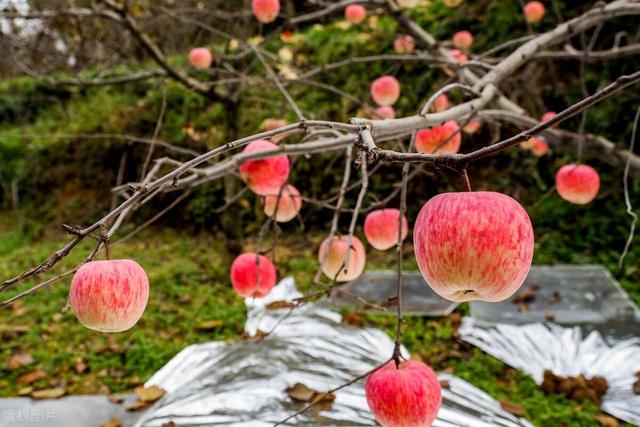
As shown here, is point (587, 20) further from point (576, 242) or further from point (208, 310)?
point (208, 310)

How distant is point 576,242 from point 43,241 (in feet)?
17.1

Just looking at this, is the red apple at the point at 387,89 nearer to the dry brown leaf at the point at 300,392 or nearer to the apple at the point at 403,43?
the apple at the point at 403,43

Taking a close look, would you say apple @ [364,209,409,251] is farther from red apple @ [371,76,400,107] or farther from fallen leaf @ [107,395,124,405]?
fallen leaf @ [107,395,124,405]

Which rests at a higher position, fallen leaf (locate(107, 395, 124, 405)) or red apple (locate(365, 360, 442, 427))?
red apple (locate(365, 360, 442, 427))

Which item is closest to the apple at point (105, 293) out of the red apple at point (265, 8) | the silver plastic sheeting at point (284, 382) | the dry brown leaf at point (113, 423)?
the silver plastic sheeting at point (284, 382)

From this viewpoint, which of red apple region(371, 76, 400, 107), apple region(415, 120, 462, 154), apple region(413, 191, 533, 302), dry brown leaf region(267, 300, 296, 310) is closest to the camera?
apple region(413, 191, 533, 302)

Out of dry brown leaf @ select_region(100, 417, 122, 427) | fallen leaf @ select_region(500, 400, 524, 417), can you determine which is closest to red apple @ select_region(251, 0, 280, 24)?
dry brown leaf @ select_region(100, 417, 122, 427)

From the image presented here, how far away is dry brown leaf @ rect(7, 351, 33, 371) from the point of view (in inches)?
98.8

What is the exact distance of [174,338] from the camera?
2.79 m

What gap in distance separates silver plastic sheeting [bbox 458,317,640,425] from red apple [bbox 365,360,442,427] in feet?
3.88

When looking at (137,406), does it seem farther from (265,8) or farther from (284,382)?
(265,8)

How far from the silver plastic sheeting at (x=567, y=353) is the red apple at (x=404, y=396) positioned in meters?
1.18

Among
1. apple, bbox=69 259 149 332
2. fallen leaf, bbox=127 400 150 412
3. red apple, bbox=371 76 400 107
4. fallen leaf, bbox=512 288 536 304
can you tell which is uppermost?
red apple, bbox=371 76 400 107

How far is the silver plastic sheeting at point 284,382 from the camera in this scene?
1.43m
